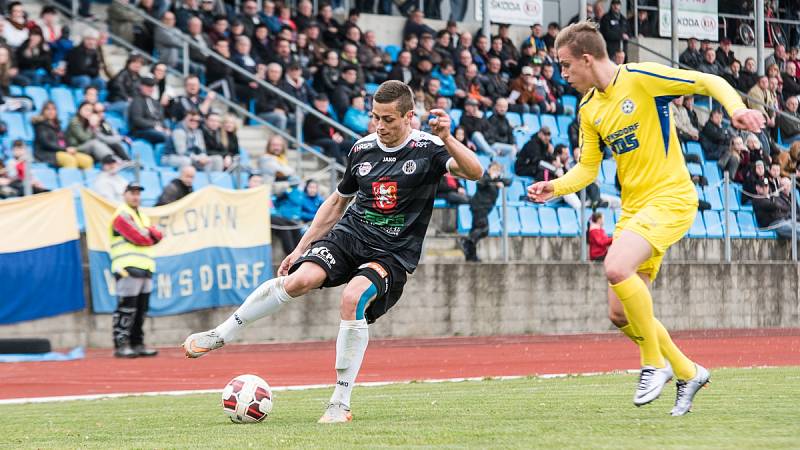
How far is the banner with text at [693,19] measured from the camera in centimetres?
2894

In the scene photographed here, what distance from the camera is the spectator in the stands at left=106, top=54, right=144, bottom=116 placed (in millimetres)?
19781

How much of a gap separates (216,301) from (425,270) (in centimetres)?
358

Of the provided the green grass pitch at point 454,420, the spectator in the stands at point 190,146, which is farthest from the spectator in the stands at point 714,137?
the green grass pitch at point 454,420

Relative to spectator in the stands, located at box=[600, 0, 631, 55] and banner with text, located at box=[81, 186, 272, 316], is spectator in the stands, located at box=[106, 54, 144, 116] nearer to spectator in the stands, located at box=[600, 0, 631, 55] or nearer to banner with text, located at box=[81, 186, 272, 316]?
banner with text, located at box=[81, 186, 272, 316]

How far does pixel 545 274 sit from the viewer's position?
72.8 feet

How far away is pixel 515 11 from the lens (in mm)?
26641

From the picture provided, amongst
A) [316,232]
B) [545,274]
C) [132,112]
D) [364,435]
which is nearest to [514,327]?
[545,274]

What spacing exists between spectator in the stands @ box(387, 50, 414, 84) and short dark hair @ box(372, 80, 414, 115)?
51.5 feet

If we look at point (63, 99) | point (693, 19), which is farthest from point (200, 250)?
point (693, 19)

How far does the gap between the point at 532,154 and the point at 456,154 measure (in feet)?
50.8

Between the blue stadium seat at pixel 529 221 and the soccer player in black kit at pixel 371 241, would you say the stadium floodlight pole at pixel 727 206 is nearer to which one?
the blue stadium seat at pixel 529 221

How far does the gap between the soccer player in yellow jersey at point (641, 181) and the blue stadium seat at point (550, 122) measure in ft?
57.7

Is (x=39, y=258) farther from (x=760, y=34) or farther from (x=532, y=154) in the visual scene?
(x=760, y=34)

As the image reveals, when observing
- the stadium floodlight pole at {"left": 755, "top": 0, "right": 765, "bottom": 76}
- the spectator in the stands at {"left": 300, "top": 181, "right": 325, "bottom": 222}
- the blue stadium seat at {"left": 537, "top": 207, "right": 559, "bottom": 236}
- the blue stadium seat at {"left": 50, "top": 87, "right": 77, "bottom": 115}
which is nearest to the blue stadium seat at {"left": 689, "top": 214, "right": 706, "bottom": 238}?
the blue stadium seat at {"left": 537, "top": 207, "right": 559, "bottom": 236}
